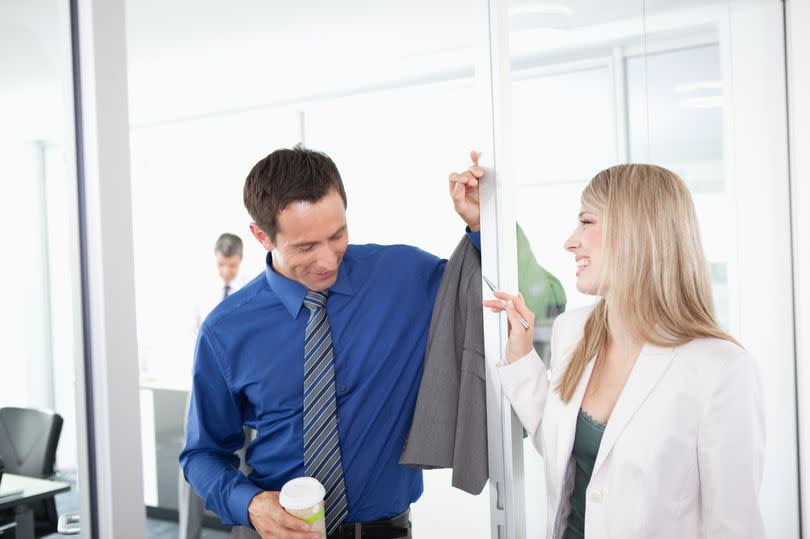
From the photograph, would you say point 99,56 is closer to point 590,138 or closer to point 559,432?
point 559,432

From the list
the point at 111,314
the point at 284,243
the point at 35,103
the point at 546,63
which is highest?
the point at 546,63

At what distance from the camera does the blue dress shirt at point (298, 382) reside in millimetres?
1366

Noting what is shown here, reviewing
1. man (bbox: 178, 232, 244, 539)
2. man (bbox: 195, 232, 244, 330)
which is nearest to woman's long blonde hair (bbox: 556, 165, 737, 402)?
man (bbox: 178, 232, 244, 539)

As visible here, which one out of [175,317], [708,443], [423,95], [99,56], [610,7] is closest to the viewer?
[99,56]

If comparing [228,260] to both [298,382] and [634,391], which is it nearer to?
[298,382]

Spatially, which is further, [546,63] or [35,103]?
[546,63]

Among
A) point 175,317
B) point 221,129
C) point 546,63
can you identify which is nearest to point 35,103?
point 546,63

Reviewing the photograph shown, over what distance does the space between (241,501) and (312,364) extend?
299 mm

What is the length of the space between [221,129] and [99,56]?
361 centimetres

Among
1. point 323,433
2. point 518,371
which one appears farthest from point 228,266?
point 518,371

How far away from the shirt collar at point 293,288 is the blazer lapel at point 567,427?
52 cm

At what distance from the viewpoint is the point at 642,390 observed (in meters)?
1.13

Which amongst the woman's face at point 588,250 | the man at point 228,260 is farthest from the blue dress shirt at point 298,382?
the man at point 228,260

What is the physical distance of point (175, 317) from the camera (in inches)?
180
